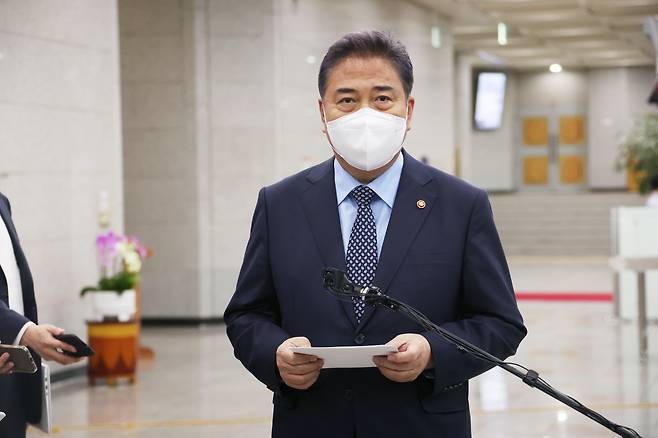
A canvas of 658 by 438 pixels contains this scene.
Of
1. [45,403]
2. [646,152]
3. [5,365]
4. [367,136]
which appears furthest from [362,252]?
[646,152]

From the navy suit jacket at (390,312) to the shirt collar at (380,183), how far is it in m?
0.02

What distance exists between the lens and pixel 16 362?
3.02 meters

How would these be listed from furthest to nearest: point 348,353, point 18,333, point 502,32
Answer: point 502,32
point 18,333
point 348,353

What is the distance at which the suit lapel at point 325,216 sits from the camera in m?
2.57

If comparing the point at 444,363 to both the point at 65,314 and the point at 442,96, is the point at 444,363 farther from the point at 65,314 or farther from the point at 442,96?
the point at 442,96

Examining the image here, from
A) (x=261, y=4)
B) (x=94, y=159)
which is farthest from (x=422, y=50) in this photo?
(x=94, y=159)

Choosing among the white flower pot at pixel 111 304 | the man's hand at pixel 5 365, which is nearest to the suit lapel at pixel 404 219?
the man's hand at pixel 5 365

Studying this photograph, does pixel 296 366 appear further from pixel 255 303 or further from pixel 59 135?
pixel 59 135

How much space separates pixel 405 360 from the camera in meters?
2.34

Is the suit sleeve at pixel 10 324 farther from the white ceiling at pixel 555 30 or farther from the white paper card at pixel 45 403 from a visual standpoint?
the white ceiling at pixel 555 30

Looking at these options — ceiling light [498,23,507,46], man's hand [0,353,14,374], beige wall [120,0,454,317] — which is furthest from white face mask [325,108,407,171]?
ceiling light [498,23,507,46]

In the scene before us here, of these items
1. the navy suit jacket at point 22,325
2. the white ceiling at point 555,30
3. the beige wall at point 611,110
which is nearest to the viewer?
the navy suit jacket at point 22,325

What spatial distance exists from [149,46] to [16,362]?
399 inches

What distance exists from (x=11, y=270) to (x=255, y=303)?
1.31 metres
